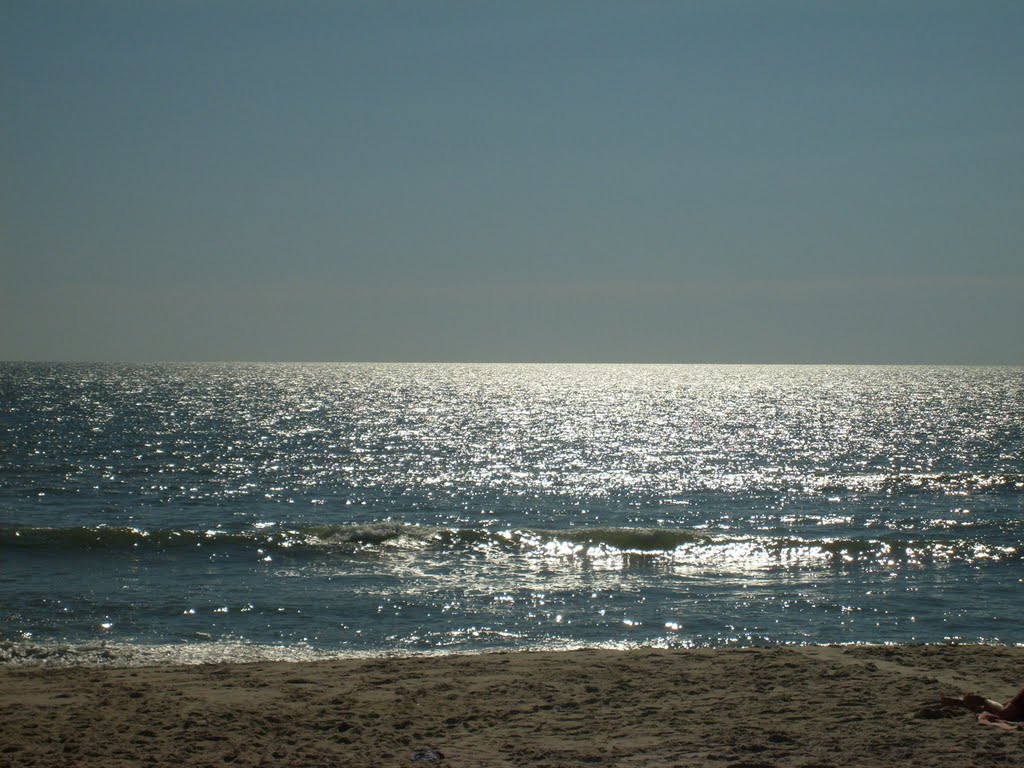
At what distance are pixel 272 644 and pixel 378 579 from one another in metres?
6.53

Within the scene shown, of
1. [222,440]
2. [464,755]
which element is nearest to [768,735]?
[464,755]

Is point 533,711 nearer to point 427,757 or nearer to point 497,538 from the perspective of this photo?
point 427,757

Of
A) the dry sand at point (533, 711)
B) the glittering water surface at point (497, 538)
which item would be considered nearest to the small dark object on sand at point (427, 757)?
the dry sand at point (533, 711)

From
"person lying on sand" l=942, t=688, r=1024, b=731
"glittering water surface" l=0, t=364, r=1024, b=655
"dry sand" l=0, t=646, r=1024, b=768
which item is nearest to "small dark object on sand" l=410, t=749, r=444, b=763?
"dry sand" l=0, t=646, r=1024, b=768

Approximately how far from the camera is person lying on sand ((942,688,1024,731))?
9375mm

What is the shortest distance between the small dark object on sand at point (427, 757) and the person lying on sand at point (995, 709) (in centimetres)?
515

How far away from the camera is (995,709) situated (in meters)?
9.75

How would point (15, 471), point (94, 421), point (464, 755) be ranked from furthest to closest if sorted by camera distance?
point (94, 421)
point (15, 471)
point (464, 755)

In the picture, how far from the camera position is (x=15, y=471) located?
45625 millimetres

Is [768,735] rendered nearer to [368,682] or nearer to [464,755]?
[464,755]

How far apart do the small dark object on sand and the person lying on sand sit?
515 cm

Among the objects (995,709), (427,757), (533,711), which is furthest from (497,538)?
(427,757)

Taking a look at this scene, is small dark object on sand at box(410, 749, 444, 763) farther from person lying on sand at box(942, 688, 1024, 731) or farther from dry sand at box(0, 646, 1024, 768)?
person lying on sand at box(942, 688, 1024, 731)

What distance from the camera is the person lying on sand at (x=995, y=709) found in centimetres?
938
